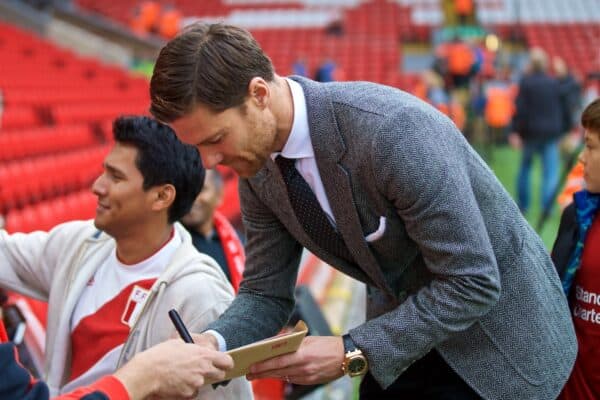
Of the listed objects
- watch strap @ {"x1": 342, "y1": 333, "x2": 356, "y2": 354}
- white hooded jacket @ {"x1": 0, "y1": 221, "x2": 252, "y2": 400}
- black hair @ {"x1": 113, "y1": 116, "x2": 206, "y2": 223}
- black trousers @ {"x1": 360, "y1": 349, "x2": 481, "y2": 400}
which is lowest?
black trousers @ {"x1": 360, "y1": 349, "x2": 481, "y2": 400}

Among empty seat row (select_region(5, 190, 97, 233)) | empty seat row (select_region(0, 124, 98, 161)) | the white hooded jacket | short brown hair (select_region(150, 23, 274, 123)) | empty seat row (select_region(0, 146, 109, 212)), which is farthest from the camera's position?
empty seat row (select_region(0, 124, 98, 161))

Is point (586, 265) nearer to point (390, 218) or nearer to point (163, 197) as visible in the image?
point (390, 218)

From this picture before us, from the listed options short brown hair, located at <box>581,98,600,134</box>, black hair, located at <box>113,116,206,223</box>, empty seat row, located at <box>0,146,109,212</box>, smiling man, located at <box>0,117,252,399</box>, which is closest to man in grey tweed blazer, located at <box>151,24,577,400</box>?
smiling man, located at <box>0,117,252,399</box>

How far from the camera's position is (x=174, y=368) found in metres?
1.52

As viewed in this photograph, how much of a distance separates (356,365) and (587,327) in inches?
29.9

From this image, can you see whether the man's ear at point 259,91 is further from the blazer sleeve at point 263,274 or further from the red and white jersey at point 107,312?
the red and white jersey at point 107,312

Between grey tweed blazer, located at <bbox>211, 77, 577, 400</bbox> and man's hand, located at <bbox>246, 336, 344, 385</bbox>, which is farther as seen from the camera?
man's hand, located at <bbox>246, 336, 344, 385</bbox>

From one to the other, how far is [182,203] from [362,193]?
729 mm

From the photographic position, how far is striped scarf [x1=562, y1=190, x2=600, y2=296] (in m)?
2.10

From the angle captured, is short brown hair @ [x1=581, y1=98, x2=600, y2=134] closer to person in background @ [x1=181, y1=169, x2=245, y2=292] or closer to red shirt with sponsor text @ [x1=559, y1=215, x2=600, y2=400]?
red shirt with sponsor text @ [x1=559, y1=215, x2=600, y2=400]

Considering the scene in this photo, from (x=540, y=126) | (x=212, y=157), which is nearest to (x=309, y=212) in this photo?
(x=212, y=157)

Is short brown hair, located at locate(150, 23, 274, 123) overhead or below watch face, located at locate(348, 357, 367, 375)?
overhead

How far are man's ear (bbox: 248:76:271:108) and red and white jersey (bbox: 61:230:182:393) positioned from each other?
0.68 m

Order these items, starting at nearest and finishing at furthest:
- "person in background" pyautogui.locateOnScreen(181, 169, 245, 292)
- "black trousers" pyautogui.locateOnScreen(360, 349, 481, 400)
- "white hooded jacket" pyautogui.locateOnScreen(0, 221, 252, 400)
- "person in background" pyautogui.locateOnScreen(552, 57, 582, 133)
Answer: "black trousers" pyautogui.locateOnScreen(360, 349, 481, 400), "white hooded jacket" pyautogui.locateOnScreen(0, 221, 252, 400), "person in background" pyautogui.locateOnScreen(181, 169, 245, 292), "person in background" pyautogui.locateOnScreen(552, 57, 582, 133)
